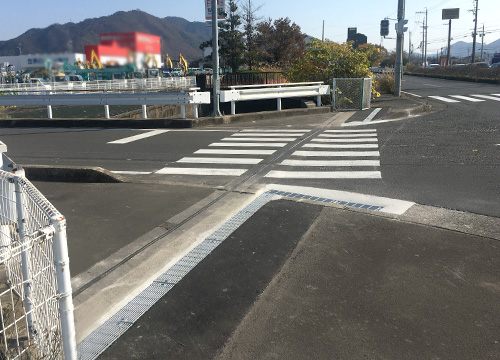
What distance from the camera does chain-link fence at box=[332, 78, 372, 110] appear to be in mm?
19047

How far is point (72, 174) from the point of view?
8539 millimetres

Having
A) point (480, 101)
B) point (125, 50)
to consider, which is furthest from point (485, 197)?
point (480, 101)

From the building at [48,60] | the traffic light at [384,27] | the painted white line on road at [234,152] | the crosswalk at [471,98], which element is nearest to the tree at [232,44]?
the traffic light at [384,27]

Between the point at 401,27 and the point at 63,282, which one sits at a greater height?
the point at 401,27

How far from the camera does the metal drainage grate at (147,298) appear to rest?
3.66 m

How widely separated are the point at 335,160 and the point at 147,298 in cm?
672

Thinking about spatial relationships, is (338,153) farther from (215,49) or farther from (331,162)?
(215,49)

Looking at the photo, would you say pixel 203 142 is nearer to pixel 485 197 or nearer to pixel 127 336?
pixel 485 197

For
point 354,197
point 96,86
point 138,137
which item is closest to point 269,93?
point 138,137

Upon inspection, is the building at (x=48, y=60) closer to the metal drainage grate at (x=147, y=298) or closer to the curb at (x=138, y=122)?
the metal drainage grate at (x=147, y=298)

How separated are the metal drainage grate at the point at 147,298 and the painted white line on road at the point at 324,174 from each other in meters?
2.67

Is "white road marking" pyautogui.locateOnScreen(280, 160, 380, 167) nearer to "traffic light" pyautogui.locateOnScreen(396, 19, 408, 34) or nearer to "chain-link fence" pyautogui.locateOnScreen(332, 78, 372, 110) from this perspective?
"chain-link fence" pyautogui.locateOnScreen(332, 78, 372, 110)

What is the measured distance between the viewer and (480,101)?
21641 millimetres

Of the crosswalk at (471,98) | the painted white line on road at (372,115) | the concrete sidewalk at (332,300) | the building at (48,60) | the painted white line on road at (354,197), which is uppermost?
the building at (48,60)
